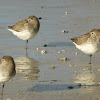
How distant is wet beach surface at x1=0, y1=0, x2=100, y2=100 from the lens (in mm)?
9711

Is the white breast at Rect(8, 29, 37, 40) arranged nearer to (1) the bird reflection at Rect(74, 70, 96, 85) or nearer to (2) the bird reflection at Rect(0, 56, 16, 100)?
(1) the bird reflection at Rect(74, 70, 96, 85)

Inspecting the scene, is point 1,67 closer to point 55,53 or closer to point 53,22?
point 55,53

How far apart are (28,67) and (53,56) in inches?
59.2

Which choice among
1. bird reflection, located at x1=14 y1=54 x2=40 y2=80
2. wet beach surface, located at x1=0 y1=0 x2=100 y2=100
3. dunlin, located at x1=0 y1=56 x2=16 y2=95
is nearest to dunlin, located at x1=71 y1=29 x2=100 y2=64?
wet beach surface, located at x1=0 y1=0 x2=100 y2=100

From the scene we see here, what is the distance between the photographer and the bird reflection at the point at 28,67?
11.2m

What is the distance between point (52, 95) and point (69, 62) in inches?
131

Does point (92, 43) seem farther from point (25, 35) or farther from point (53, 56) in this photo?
point (25, 35)

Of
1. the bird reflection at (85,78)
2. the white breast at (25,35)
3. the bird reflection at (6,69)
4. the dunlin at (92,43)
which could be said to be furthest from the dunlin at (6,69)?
the white breast at (25,35)

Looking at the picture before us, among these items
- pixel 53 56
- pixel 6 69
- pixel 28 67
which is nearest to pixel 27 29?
pixel 53 56

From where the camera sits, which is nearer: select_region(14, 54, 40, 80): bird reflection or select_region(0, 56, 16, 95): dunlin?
select_region(0, 56, 16, 95): dunlin

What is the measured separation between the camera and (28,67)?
39.7ft

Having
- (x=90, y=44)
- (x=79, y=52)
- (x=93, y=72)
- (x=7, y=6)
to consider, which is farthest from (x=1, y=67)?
(x=7, y=6)

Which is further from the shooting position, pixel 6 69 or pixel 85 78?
pixel 85 78

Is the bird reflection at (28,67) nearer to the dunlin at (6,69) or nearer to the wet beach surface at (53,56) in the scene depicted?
the wet beach surface at (53,56)
